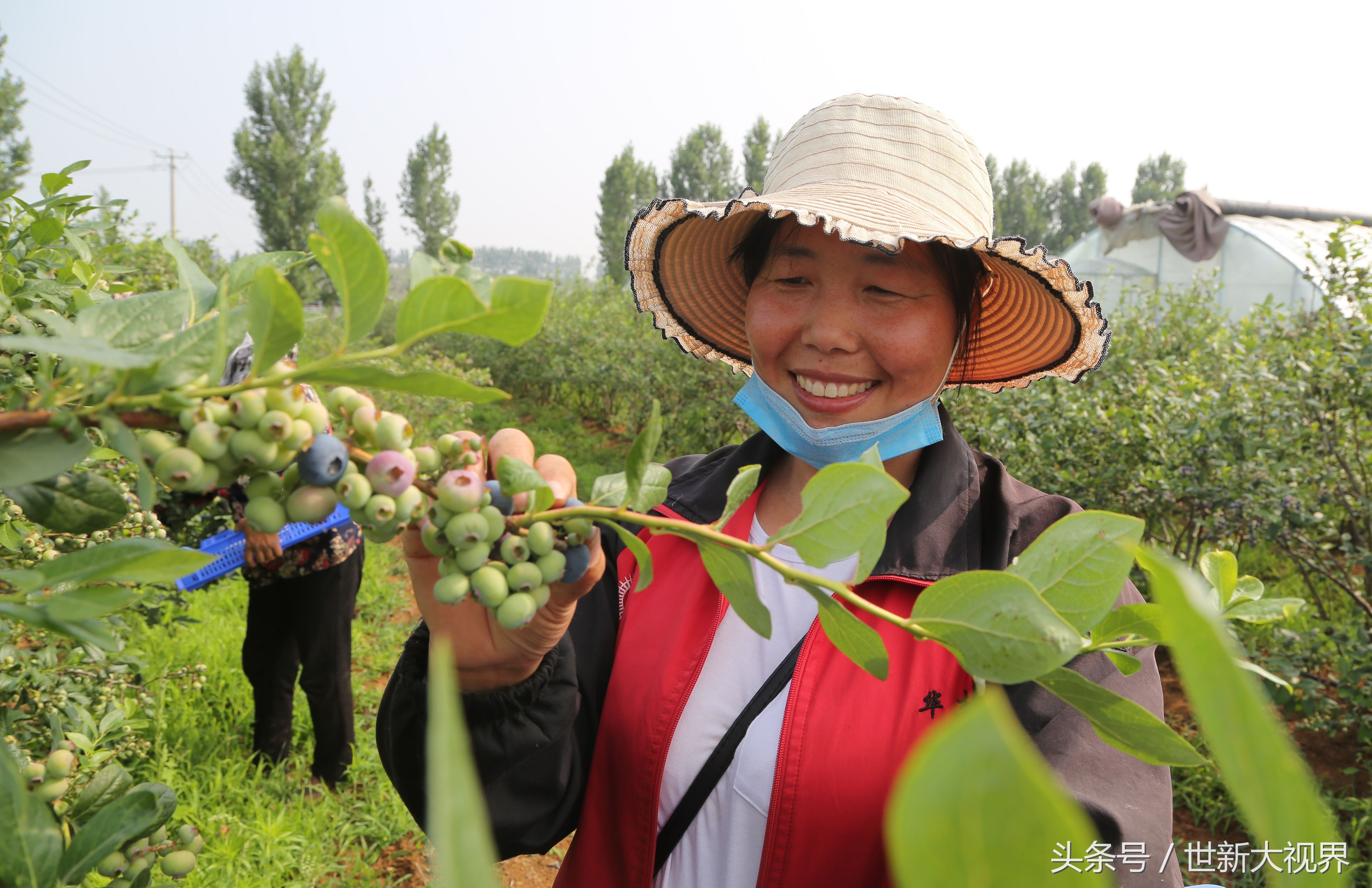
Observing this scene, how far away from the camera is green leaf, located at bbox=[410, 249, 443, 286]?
0.40 m

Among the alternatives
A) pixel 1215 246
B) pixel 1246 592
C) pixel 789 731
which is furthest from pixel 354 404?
pixel 1215 246

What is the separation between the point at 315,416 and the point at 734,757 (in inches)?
37.2

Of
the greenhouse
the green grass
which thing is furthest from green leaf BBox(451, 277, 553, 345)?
the greenhouse

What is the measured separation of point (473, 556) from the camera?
478 mm

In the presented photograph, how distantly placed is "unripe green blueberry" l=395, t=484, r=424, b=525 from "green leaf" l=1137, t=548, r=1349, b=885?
1.27 ft

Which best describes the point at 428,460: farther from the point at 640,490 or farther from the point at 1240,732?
the point at 1240,732

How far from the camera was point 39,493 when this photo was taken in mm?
433

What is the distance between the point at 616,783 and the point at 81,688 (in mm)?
1045

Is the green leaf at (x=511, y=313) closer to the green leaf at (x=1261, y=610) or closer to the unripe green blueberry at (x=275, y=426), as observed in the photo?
the unripe green blueberry at (x=275, y=426)

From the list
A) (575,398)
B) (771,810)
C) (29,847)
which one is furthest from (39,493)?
(575,398)

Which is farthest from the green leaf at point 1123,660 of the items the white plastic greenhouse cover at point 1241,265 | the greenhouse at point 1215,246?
the greenhouse at point 1215,246

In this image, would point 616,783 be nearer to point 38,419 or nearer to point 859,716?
point 859,716

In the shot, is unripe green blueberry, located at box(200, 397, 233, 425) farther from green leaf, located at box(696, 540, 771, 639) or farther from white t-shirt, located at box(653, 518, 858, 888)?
white t-shirt, located at box(653, 518, 858, 888)

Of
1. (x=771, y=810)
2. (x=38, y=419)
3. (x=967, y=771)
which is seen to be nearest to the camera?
(x=967, y=771)
